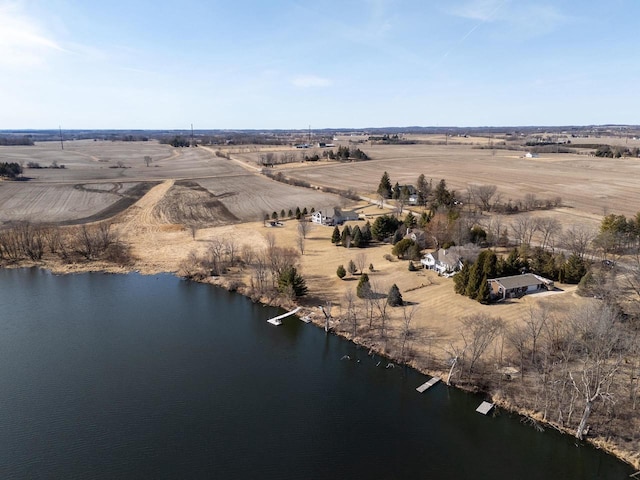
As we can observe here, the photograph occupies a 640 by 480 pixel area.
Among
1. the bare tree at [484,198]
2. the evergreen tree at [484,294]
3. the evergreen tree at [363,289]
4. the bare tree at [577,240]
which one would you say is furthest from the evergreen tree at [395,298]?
the bare tree at [484,198]

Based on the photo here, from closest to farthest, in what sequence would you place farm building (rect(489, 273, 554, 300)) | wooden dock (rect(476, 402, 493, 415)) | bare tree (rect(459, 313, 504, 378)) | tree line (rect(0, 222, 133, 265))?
wooden dock (rect(476, 402, 493, 415)) < bare tree (rect(459, 313, 504, 378)) < farm building (rect(489, 273, 554, 300)) < tree line (rect(0, 222, 133, 265))

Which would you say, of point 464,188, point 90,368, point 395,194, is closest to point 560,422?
point 90,368

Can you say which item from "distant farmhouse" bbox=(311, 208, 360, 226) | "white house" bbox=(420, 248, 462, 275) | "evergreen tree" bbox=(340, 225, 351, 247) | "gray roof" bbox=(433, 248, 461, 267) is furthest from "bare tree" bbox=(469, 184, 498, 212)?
"gray roof" bbox=(433, 248, 461, 267)

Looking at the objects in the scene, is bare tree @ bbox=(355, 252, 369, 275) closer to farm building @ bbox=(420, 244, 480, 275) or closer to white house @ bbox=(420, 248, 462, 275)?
white house @ bbox=(420, 248, 462, 275)

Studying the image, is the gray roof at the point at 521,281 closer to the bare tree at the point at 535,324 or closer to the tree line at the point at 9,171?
the bare tree at the point at 535,324

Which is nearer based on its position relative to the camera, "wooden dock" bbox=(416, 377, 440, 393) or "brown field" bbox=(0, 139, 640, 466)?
"wooden dock" bbox=(416, 377, 440, 393)

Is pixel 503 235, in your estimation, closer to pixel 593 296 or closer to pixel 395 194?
pixel 593 296
